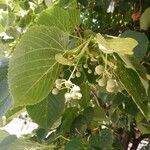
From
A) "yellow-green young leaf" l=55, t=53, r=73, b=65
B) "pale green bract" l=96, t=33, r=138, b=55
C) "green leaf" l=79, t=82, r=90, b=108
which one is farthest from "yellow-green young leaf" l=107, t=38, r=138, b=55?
"green leaf" l=79, t=82, r=90, b=108

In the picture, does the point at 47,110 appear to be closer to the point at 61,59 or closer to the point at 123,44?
the point at 61,59

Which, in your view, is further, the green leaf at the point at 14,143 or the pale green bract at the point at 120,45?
the green leaf at the point at 14,143

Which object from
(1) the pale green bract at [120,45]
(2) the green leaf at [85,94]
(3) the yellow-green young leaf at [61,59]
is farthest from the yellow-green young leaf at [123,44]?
(2) the green leaf at [85,94]

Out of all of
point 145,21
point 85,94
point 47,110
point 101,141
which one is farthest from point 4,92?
point 145,21

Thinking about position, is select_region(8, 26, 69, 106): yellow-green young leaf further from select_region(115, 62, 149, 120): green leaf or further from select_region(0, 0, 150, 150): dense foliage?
select_region(115, 62, 149, 120): green leaf

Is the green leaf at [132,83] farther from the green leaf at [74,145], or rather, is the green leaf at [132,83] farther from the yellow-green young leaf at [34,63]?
the green leaf at [74,145]

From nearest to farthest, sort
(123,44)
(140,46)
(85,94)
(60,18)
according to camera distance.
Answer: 1. (123,44)
2. (60,18)
3. (140,46)
4. (85,94)
